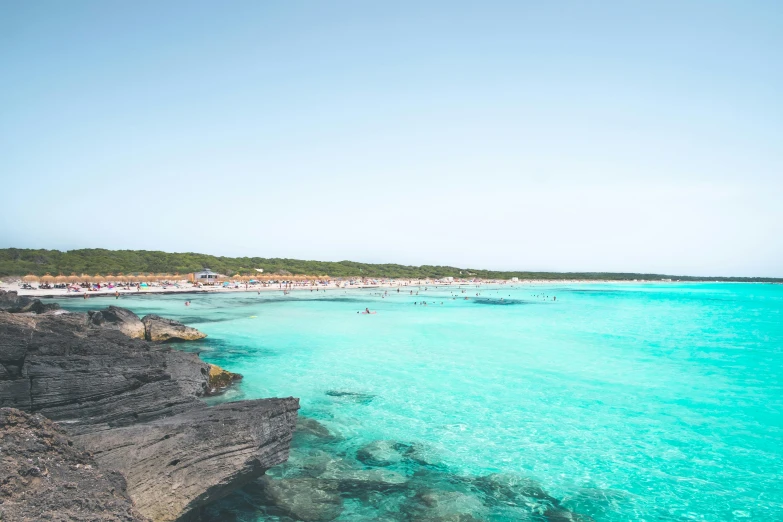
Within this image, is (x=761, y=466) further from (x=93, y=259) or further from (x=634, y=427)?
(x=93, y=259)

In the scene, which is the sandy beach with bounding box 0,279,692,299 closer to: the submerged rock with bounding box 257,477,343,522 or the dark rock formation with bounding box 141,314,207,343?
the dark rock formation with bounding box 141,314,207,343

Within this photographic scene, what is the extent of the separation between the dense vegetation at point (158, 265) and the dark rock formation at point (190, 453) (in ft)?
268

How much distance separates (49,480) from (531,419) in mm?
12809

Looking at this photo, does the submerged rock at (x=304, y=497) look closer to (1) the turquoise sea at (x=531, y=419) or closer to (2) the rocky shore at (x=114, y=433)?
(1) the turquoise sea at (x=531, y=419)

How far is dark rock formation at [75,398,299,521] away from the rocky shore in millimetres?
15

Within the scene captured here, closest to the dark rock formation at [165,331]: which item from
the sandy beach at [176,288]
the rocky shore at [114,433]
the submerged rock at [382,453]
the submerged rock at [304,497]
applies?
the rocky shore at [114,433]

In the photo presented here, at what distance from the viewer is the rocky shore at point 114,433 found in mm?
4852

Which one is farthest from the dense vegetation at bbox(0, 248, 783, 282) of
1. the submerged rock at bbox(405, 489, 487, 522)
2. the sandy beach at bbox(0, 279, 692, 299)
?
the submerged rock at bbox(405, 489, 487, 522)

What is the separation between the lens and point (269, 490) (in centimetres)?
847

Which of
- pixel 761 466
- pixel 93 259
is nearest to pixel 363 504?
pixel 761 466

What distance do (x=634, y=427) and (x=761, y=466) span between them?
10.5 feet

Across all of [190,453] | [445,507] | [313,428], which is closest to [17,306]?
[313,428]

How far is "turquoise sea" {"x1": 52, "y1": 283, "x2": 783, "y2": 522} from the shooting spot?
29.0ft

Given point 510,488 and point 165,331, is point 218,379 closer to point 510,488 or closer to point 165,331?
point 165,331
